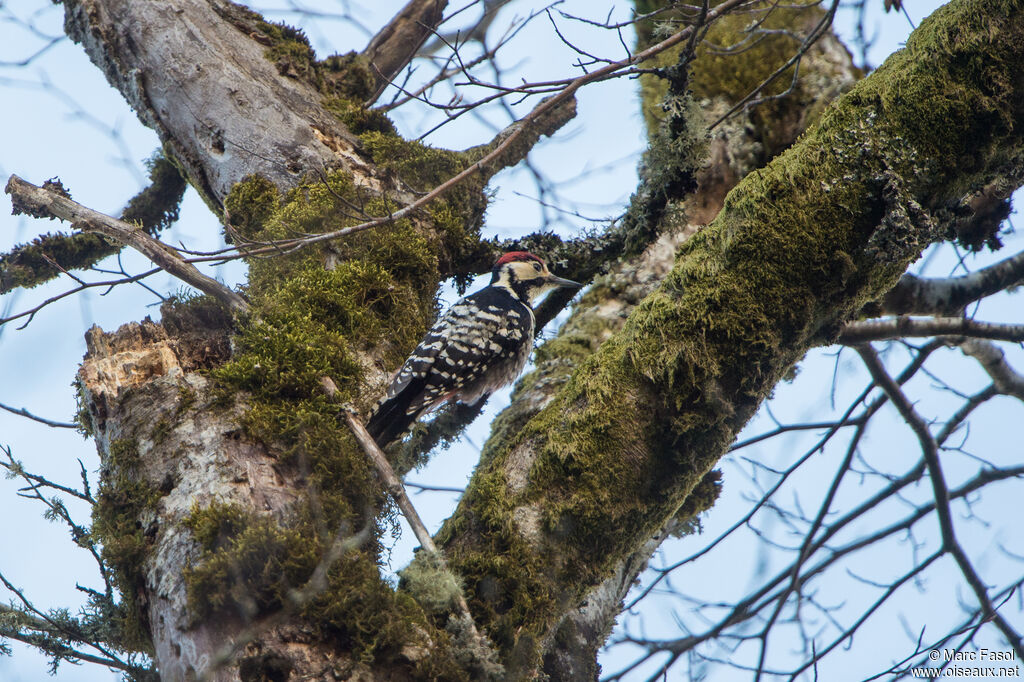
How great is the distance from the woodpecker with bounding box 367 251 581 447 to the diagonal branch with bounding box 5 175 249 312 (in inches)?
27.5

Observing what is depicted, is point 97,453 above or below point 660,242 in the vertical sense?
below

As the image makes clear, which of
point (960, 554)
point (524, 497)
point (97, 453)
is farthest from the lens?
point (960, 554)

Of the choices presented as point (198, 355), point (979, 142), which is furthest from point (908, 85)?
point (198, 355)

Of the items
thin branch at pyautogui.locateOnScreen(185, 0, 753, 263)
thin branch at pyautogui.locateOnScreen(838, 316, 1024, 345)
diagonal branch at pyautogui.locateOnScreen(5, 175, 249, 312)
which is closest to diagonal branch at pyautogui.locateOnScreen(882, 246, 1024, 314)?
thin branch at pyautogui.locateOnScreen(838, 316, 1024, 345)

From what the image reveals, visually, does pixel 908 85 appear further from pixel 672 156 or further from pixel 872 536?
pixel 872 536

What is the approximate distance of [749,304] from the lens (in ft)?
7.22

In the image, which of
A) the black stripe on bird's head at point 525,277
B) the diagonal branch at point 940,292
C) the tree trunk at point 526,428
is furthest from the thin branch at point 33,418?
the diagonal branch at point 940,292

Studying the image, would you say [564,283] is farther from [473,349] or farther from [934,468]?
[934,468]

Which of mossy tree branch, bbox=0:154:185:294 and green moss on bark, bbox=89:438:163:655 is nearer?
green moss on bark, bbox=89:438:163:655

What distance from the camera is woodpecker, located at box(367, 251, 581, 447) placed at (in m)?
3.02

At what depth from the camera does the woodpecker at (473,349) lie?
3022 mm

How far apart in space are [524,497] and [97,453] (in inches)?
58.2

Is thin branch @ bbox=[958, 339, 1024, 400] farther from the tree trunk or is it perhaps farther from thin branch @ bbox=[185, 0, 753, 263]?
thin branch @ bbox=[185, 0, 753, 263]

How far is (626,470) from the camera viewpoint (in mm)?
2250
